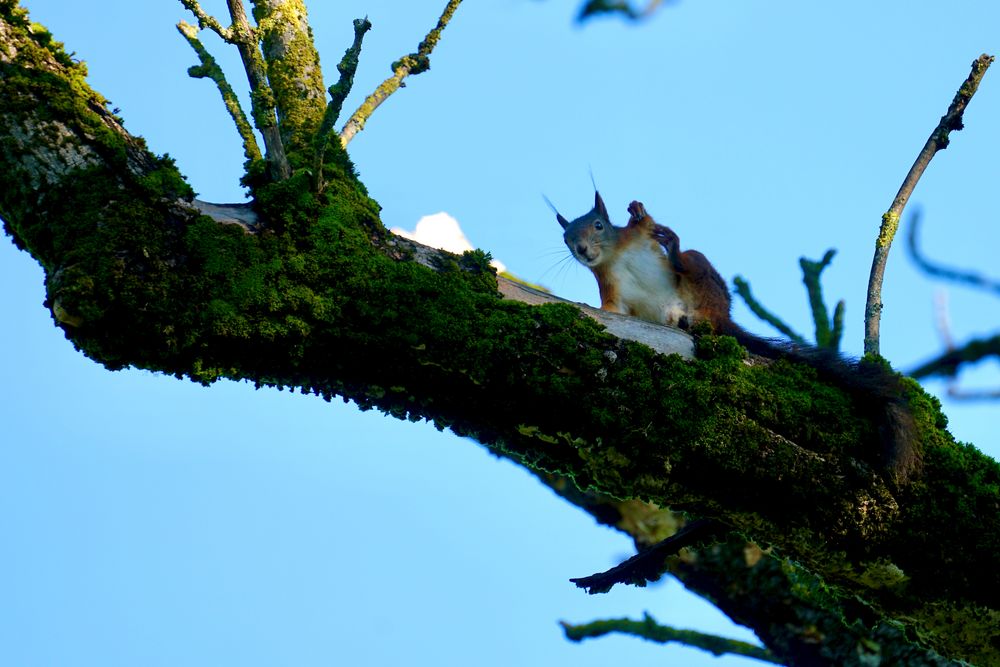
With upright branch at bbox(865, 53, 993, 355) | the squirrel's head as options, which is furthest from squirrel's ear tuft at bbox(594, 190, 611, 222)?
upright branch at bbox(865, 53, 993, 355)

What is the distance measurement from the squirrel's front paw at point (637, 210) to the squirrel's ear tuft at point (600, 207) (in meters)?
0.33

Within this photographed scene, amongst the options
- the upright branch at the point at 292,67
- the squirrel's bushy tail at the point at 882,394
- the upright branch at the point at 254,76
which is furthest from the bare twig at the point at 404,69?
the squirrel's bushy tail at the point at 882,394

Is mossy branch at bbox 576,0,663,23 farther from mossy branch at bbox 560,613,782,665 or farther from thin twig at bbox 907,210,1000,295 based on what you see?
mossy branch at bbox 560,613,782,665

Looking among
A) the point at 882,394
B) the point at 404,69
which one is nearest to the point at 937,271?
the point at 882,394

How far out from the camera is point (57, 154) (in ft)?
10.2

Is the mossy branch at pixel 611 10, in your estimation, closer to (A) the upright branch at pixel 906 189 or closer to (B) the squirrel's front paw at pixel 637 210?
(A) the upright branch at pixel 906 189

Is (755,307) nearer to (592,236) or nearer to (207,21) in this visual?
(592,236)

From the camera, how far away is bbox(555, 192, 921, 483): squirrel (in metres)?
3.46

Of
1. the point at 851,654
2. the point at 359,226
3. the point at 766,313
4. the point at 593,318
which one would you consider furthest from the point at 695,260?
the point at 851,654

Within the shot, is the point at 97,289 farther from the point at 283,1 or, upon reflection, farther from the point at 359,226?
the point at 283,1

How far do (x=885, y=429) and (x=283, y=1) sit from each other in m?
3.33

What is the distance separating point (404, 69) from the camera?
448cm

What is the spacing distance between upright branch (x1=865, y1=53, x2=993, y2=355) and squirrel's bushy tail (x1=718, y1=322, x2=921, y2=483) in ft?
1.51

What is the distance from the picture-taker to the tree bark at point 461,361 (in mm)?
3004
